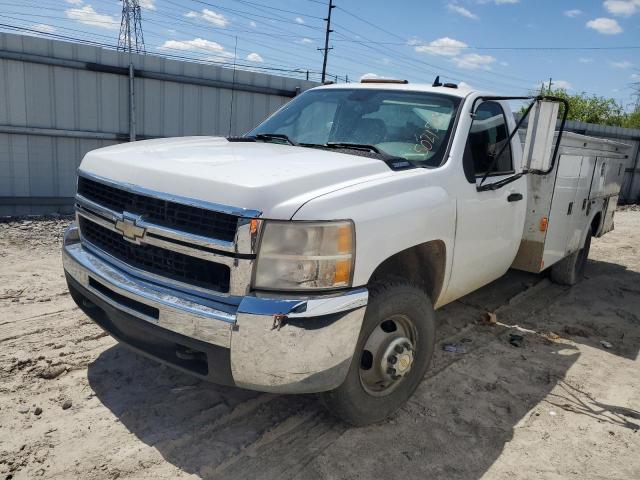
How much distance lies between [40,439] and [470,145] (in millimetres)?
3225

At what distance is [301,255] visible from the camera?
246 cm

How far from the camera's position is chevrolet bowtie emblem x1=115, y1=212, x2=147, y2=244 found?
274 cm

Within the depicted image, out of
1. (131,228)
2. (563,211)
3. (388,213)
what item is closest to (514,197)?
(563,211)

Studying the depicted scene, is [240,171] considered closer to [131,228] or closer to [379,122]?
[131,228]

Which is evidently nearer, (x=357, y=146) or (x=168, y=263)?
(x=168, y=263)

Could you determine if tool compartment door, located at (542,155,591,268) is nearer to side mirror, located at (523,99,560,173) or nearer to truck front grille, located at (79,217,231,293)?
side mirror, located at (523,99,560,173)

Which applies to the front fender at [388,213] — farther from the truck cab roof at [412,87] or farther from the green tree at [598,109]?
the green tree at [598,109]

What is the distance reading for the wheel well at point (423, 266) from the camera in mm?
3233

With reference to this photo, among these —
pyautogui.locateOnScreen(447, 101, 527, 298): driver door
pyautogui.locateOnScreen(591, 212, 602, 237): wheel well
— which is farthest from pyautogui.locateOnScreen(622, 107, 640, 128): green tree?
pyautogui.locateOnScreen(447, 101, 527, 298): driver door

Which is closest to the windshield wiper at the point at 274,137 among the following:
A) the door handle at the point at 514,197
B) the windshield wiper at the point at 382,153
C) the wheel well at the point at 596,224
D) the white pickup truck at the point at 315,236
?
the white pickup truck at the point at 315,236

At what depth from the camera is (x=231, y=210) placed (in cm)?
241

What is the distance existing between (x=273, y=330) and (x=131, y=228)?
101 cm

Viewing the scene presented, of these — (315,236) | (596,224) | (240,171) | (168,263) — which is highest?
(240,171)

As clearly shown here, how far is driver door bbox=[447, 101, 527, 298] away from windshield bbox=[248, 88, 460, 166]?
25cm
